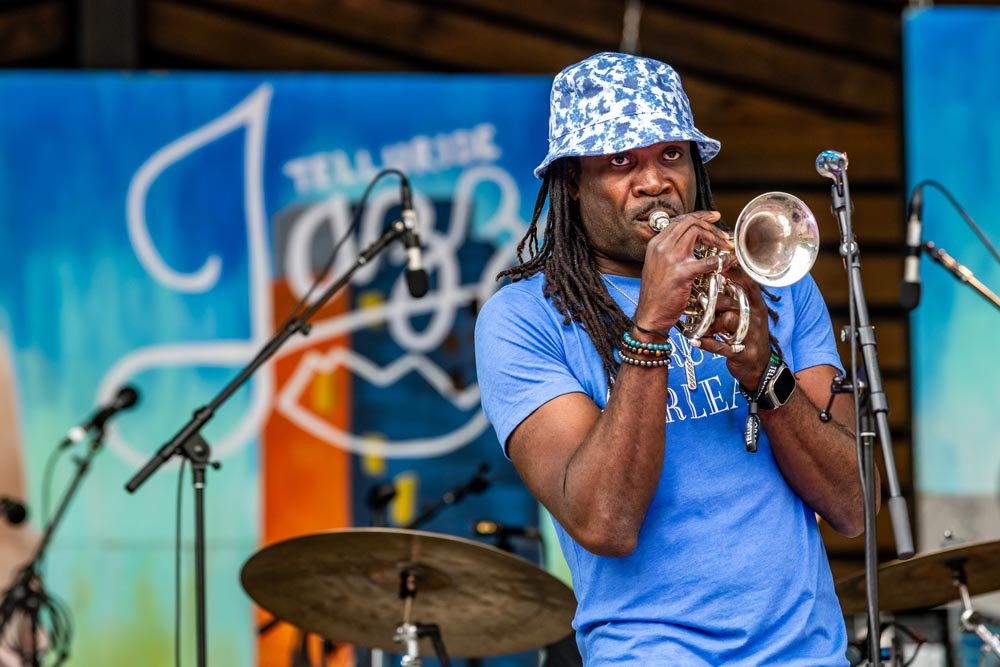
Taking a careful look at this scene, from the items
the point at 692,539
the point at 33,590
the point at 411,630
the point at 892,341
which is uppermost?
the point at 892,341

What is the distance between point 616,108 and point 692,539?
0.68 metres

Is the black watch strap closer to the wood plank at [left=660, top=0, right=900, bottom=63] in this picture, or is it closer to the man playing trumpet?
the man playing trumpet

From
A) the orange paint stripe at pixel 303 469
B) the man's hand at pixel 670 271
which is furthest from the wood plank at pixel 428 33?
the man's hand at pixel 670 271

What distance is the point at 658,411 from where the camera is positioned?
211 centimetres

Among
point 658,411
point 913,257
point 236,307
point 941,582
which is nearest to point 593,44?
point 236,307

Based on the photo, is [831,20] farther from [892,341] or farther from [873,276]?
[892,341]

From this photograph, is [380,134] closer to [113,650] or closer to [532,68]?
[532,68]

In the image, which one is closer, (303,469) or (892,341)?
(303,469)

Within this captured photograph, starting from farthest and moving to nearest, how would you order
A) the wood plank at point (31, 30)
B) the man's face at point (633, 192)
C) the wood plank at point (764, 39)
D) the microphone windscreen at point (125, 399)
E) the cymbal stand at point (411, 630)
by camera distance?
the wood plank at point (764, 39) → the wood plank at point (31, 30) → the microphone windscreen at point (125, 399) → the cymbal stand at point (411, 630) → the man's face at point (633, 192)

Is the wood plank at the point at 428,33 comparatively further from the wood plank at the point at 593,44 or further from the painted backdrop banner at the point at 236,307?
the painted backdrop banner at the point at 236,307

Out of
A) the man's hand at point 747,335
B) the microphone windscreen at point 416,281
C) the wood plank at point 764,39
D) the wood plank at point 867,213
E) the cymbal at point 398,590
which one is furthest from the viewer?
the wood plank at point 867,213

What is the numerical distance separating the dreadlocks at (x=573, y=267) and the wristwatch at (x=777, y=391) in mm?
188

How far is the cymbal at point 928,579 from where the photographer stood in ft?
10.8

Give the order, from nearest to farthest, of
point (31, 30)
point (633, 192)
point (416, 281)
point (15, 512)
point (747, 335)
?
point (747, 335) < point (633, 192) < point (416, 281) < point (15, 512) < point (31, 30)
